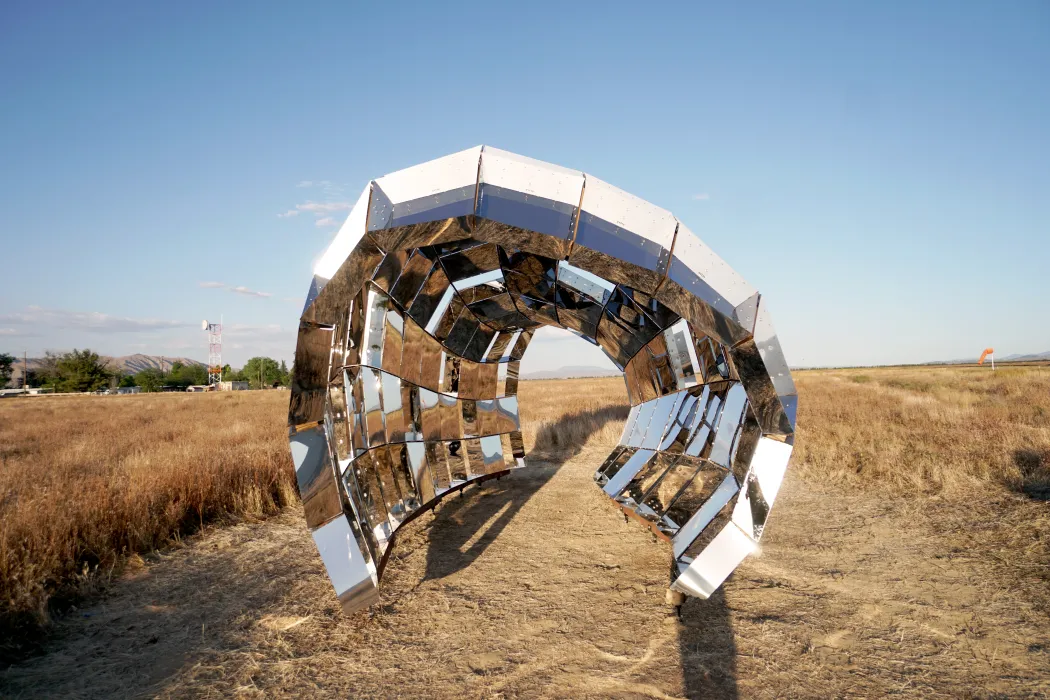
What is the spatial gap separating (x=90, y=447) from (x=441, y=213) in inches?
515

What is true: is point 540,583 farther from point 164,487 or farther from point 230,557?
point 164,487

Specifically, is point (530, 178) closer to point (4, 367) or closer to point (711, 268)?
point (711, 268)

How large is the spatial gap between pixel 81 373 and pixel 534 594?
75.7 m

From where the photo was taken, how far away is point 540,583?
538cm

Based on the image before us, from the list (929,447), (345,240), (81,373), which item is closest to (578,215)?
(345,240)

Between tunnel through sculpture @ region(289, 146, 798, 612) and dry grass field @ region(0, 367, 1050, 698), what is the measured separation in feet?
1.82

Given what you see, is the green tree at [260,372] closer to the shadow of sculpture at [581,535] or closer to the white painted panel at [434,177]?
the shadow of sculpture at [581,535]

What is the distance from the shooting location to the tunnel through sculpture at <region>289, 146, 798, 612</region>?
11.3ft

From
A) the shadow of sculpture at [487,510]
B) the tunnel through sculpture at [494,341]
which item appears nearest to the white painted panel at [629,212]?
the tunnel through sculpture at [494,341]

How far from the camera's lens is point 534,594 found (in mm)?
5113

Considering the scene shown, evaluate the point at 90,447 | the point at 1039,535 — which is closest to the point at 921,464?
the point at 1039,535

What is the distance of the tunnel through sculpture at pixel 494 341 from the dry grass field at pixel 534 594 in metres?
0.55

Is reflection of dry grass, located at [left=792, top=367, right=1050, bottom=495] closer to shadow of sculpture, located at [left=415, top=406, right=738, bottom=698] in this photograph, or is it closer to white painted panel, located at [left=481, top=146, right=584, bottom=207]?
shadow of sculpture, located at [left=415, top=406, right=738, bottom=698]

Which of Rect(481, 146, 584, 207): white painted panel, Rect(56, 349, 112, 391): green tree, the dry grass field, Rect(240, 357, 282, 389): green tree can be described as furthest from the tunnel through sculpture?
Rect(240, 357, 282, 389): green tree
